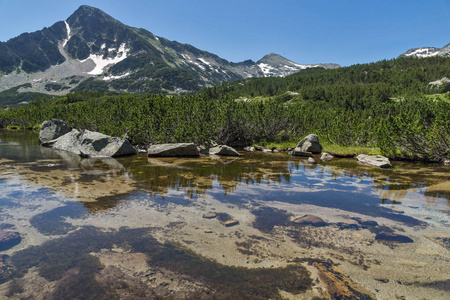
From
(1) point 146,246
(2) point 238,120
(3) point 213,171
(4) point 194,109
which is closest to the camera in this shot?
(1) point 146,246

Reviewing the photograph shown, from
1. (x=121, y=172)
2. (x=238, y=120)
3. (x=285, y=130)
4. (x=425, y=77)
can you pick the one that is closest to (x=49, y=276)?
(x=121, y=172)

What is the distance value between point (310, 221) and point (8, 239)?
8.63 metres

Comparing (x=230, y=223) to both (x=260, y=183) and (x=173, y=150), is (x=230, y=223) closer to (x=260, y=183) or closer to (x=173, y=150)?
(x=260, y=183)

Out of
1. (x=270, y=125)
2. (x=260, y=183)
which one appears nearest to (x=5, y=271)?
(x=260, y=183)

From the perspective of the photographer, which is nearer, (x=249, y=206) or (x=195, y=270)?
(x=195, y=270)

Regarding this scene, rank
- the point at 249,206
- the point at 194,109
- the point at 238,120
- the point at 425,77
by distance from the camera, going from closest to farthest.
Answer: the point at 249,206
the point at 194,109
the point at 238,120
the point at 425,77

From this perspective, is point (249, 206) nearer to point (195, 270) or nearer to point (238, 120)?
point (195, 270)

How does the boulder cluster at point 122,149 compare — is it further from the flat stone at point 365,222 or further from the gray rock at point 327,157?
the flat stone at point 365,222

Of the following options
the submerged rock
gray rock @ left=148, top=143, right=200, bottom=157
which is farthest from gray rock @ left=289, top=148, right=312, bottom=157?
the submerged rock

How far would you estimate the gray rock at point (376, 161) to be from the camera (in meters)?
18.8

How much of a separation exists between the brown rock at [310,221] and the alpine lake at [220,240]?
0.09 meters

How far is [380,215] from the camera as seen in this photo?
877cm

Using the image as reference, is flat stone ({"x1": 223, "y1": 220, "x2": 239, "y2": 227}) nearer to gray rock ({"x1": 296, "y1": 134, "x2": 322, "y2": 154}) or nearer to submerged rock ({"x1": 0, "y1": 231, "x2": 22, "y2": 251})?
submerged rock ({"x1": 0, "y1": 231, "x2": 22, "y2": 251})

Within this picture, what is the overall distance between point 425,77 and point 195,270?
126m
